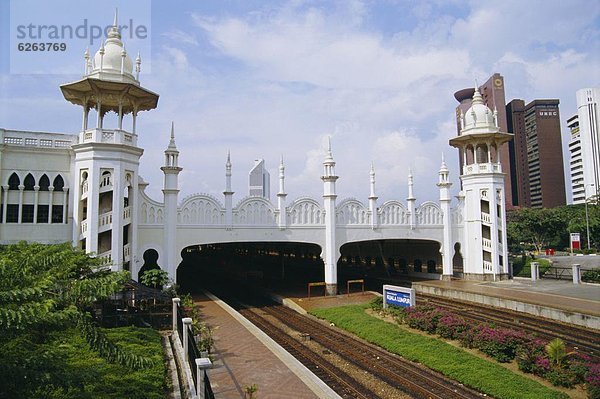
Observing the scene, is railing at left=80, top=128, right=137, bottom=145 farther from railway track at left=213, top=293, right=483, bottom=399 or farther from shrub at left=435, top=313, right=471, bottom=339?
shrub at left=435, top=313, right=471, bottom=339

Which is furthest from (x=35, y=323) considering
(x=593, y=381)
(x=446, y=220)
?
(x=446, y=220)

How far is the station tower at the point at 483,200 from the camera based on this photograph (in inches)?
1161

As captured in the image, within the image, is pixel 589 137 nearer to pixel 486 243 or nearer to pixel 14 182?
pixel 486 243

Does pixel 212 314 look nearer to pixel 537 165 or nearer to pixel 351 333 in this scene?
pixel 351 333

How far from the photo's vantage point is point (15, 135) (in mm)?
19531

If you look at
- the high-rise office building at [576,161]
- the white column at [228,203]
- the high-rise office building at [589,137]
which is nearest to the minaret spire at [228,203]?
the white column at [228,203]

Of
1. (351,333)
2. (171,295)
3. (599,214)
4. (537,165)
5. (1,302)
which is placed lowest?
(351,333)

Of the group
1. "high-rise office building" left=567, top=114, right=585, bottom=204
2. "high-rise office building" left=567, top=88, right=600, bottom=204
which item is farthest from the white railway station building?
"high-rise office building" left=567, top=114, right=585, bottom=204

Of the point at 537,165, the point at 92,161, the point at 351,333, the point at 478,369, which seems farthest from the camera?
the point at 537,165

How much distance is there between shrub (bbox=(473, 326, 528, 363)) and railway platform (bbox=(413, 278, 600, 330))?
253 inches

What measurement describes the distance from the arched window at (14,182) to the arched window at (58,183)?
1.50 metres

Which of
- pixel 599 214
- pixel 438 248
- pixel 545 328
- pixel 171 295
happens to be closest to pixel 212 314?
pixel 171 295

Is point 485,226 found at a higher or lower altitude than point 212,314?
higher

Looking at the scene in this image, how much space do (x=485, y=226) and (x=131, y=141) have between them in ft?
82.1
